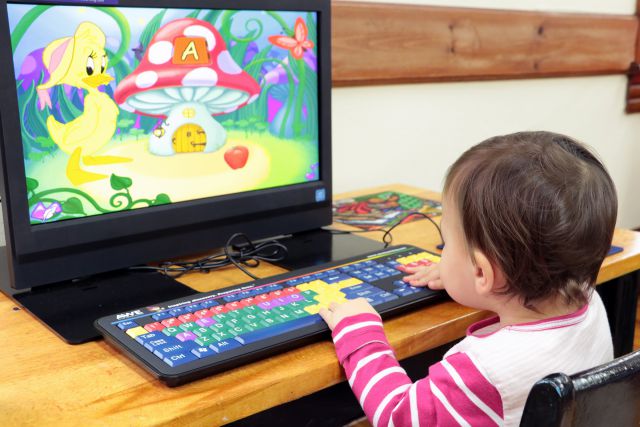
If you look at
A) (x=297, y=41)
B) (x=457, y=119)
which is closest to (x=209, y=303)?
(x=297, y=41)

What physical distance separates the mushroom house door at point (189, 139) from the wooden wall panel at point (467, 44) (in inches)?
25.5

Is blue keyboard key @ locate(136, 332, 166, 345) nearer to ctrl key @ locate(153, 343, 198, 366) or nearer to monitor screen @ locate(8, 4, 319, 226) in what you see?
ctrl key @ locate(153, 343, 198, 366)

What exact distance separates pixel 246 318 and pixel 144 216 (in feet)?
0.92

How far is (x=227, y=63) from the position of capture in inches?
40.8

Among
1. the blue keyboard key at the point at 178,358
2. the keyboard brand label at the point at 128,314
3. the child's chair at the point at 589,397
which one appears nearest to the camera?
Result: the child's chair at the point at 589,397

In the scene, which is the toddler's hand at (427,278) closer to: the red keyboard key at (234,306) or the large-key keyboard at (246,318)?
the large-key keyboard at (246,318)

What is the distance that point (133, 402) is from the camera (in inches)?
25.1

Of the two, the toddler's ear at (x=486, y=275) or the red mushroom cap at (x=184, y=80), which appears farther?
the red mushroom cap at (x=184, y=80)

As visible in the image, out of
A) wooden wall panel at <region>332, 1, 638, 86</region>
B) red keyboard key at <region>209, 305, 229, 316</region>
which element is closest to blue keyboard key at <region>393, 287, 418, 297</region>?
red keyboard key at <region>209, 305, 229, 316</region>

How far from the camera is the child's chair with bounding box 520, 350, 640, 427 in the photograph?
524mm

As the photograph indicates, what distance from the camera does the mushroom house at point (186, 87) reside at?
958 mm

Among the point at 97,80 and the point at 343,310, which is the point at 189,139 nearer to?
the point at 97,80

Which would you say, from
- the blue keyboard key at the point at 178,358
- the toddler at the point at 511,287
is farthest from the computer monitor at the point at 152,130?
the toddler at the point at 511,287

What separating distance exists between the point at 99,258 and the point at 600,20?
1.87 metres
